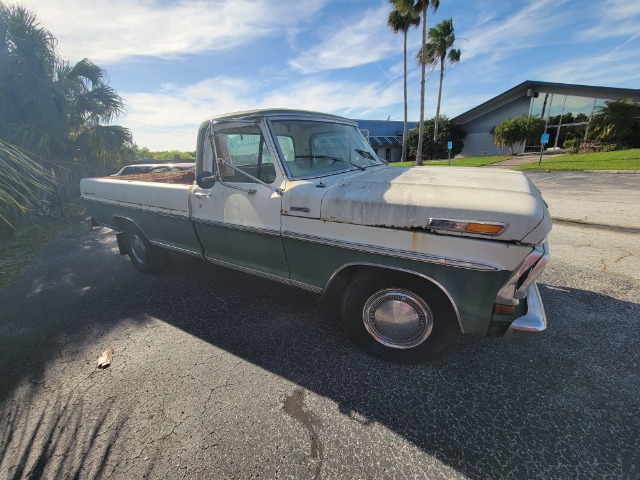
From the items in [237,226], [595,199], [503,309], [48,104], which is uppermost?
[48,104]

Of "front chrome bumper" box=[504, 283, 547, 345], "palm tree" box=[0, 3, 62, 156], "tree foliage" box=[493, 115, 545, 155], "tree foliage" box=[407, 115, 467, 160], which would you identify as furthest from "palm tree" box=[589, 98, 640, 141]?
"palm tree" box=[0, 3, 62, 156]

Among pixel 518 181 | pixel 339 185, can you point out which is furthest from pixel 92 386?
pixel 518 181

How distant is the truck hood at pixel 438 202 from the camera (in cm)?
180

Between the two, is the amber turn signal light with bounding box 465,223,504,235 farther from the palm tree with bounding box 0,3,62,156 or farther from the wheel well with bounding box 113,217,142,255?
the palm tree with bounding box 0,3,62,156

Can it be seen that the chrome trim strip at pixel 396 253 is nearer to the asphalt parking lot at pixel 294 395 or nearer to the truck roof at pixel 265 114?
the asphalt parking lot at pixel 294 395

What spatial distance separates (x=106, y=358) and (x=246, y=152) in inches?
92.7

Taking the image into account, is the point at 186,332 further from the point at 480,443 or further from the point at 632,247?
the point at 632,247

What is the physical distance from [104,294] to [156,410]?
2562mm

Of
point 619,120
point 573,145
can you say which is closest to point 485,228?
point 619,120

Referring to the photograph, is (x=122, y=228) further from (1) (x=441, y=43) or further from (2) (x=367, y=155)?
(1) (x=441, y=43)

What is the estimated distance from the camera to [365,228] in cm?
226

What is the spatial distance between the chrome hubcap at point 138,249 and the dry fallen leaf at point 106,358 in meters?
1.87

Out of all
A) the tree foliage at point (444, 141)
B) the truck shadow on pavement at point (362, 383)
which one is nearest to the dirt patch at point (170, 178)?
the truck shadow on pavement at point (362, 383)

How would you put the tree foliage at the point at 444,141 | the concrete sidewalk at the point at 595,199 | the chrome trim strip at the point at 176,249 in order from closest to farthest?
the chrome trim strip at the point at 176,249, the concrete sidewalk at the point at 595,199, the tree foliage at the point at 444,141
